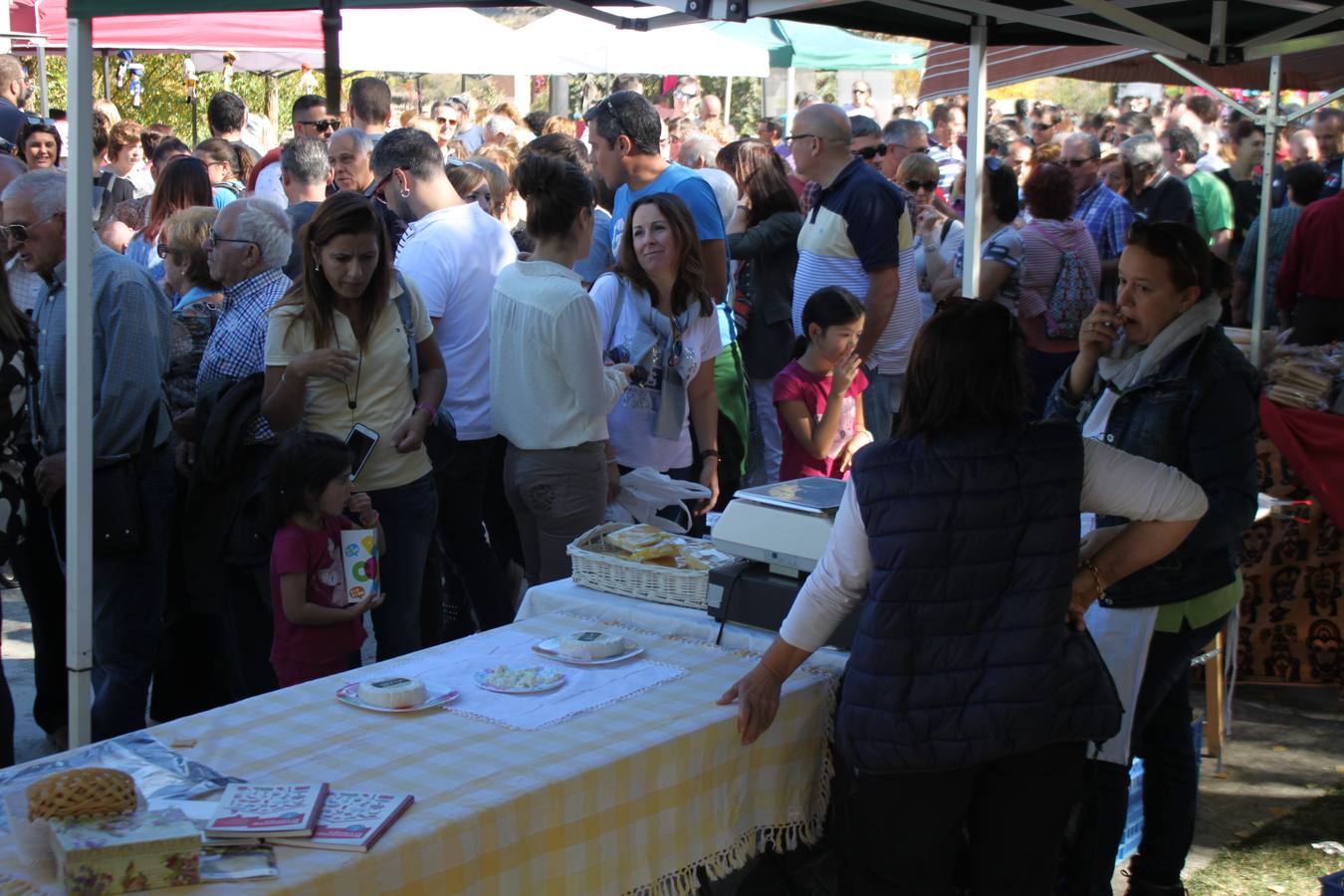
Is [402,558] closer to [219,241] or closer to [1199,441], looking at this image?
[219,241]

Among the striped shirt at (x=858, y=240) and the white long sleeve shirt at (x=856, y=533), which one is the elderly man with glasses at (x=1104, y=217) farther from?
the white long sleeve shirt at (x=856, y=533)

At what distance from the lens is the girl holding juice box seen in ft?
11.1

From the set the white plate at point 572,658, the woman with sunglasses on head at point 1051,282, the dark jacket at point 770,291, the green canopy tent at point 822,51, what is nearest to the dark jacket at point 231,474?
the white plate at point 572,658

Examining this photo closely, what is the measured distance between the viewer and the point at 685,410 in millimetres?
4484

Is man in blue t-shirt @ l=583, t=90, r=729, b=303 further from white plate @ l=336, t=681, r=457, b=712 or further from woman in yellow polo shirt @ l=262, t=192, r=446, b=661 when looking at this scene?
white plate @ l=336, t=681, r=457, b=712

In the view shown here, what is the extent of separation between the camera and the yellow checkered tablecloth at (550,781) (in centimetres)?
205

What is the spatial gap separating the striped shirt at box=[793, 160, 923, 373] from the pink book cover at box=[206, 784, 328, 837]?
3.46 meters

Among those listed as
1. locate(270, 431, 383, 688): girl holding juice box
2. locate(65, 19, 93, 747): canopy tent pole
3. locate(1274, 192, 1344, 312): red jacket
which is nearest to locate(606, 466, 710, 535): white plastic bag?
locate(270, 431, 383, 688): girl holding juice box

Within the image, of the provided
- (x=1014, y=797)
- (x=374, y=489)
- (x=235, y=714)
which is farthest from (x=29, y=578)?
(x=1014, y=797)

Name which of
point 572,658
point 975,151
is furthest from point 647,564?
point 975,151

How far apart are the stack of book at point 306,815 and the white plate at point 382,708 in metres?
0.35

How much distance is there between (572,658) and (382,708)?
45 centimetres

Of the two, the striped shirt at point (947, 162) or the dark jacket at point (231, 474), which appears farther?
the striped shirt at point (947, 162)

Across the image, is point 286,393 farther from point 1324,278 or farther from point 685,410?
point 1324,278
